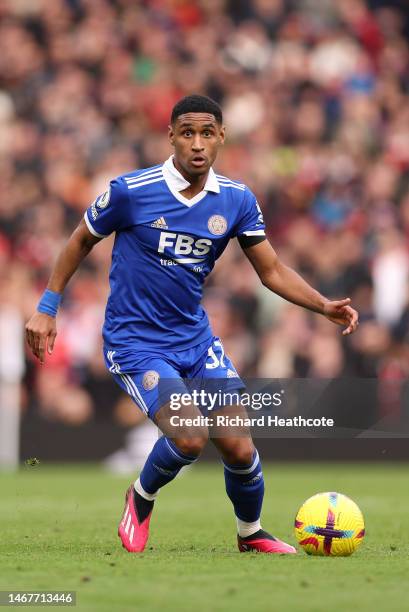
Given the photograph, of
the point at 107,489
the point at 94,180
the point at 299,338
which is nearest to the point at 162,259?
the point at 107,489

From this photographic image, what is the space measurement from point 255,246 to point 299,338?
25.5 feet

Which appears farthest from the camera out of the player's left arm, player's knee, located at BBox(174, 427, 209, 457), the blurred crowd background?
the blurred crowd background

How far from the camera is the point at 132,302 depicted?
794 cm

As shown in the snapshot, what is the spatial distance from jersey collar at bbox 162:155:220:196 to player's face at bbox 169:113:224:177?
0.36ft

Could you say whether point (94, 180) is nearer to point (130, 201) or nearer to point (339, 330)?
point (339, 330)

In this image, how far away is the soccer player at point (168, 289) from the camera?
7.78 m

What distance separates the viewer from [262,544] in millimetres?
7992

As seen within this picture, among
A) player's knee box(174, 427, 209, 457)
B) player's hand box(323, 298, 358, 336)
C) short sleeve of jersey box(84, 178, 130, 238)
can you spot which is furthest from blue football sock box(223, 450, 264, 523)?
short sleeve of jersey box(84, 178, 130, 238)

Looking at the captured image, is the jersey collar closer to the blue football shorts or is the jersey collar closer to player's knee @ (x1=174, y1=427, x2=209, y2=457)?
the blue football shorts

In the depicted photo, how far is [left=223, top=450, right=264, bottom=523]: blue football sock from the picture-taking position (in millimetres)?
7914

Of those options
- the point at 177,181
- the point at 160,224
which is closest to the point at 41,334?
the point at 160,224

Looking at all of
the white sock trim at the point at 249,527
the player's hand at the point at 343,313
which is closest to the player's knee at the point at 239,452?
the white sock trim at the point at 249,527

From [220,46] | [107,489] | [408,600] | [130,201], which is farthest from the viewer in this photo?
[220,46]

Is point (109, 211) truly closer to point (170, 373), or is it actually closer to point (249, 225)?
point (249, 225)
